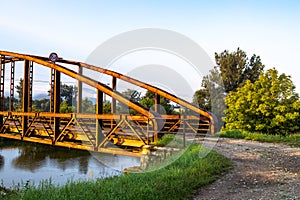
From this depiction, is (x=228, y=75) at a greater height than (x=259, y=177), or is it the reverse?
(x=228, y=75)

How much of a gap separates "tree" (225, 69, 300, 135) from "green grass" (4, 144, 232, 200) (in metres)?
8.97

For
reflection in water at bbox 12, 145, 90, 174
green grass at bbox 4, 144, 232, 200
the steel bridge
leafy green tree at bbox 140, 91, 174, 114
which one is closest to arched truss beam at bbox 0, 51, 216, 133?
the steel bridge

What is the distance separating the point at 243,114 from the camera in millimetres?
15750

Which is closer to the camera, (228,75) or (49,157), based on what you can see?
(49,157)

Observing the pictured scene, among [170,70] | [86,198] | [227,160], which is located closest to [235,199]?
[86,198]

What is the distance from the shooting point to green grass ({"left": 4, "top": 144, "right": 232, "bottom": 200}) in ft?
15.7

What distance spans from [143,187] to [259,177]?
2671 millimetres

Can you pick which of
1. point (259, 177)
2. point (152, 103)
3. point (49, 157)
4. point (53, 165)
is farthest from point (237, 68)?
point (259, 177)

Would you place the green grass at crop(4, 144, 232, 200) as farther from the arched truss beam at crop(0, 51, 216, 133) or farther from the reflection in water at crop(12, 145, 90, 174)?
the reflection in water at crop(12, 145, 90, 174)

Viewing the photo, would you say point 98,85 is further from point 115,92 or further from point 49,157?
point 49,157

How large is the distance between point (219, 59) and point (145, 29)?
17989 mm

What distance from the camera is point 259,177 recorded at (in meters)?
6.23

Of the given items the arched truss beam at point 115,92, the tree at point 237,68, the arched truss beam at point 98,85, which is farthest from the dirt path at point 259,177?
the tree at point 237,68

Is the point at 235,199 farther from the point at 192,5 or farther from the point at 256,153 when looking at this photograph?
the point at 192,5
